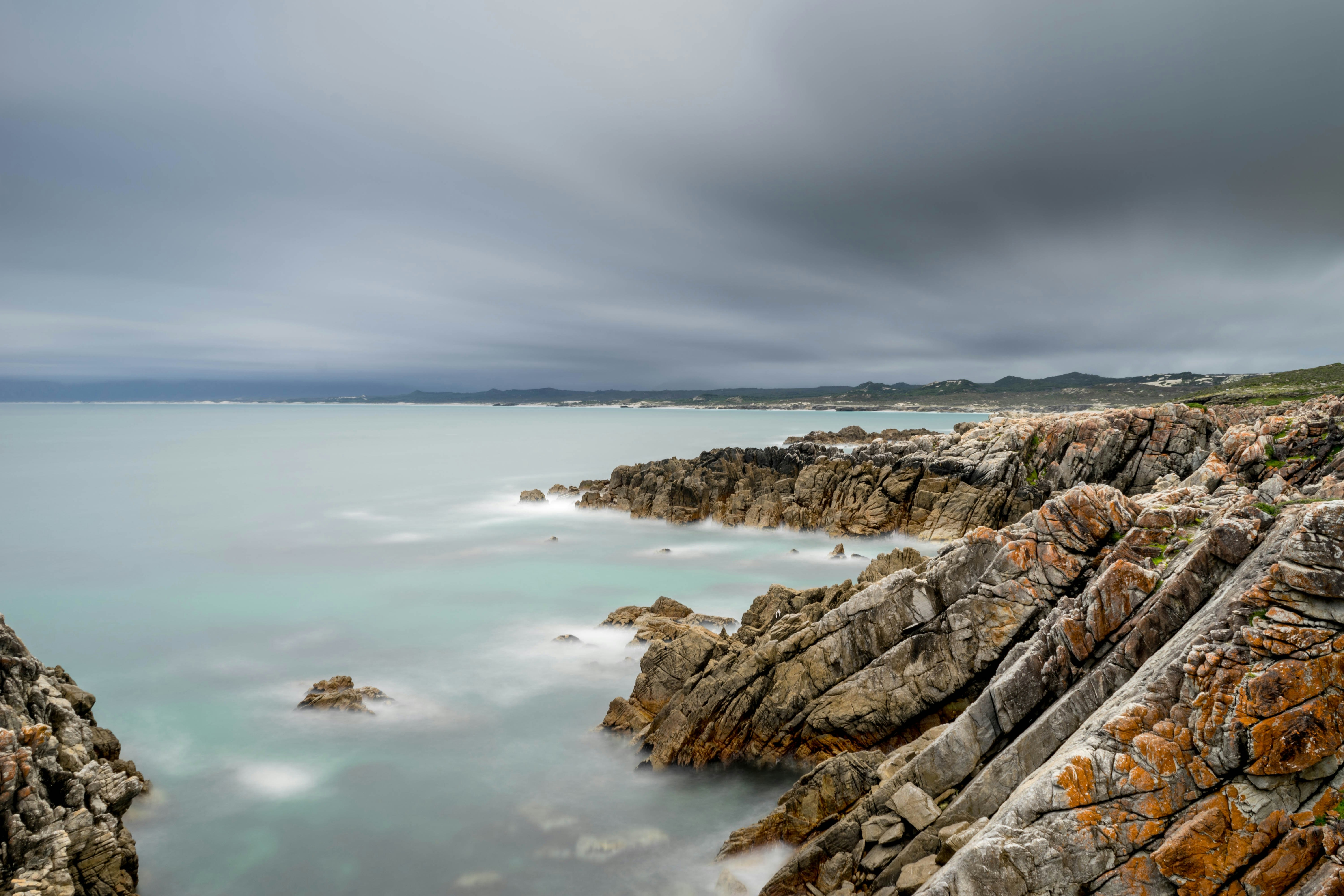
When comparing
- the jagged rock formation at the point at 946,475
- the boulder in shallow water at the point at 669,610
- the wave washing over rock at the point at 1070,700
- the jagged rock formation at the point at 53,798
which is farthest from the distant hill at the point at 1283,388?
the jagged rock formation at the point at 53,798

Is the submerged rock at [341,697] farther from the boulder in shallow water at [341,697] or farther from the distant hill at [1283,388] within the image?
the distant hill at [1283,388]

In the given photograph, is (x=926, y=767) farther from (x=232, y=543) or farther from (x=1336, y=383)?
Answer: (x=1336, y=383)

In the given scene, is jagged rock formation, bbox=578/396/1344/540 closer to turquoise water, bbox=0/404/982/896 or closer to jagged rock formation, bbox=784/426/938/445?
turquoise water, bbox=0/404/982/896

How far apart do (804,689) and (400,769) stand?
11409 mm

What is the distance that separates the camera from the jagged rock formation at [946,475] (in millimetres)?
39531

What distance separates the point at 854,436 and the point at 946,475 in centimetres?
6632

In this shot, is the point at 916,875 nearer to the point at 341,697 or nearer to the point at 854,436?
the point at 341,697

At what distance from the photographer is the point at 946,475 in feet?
146

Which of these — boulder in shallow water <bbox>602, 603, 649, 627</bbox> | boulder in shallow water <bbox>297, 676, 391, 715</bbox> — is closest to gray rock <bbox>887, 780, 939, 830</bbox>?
boulder in shallow water <bbox>297, 676, 391, 715</bbox>

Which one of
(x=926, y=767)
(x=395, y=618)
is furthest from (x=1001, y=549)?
(x=395, y=618)

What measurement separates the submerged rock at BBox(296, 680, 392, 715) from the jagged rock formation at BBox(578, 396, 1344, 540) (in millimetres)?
27556

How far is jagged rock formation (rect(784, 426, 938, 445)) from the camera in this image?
10156 centimetres

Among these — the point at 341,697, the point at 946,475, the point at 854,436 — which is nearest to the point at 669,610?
the point at 341,697

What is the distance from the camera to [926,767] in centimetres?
1107
